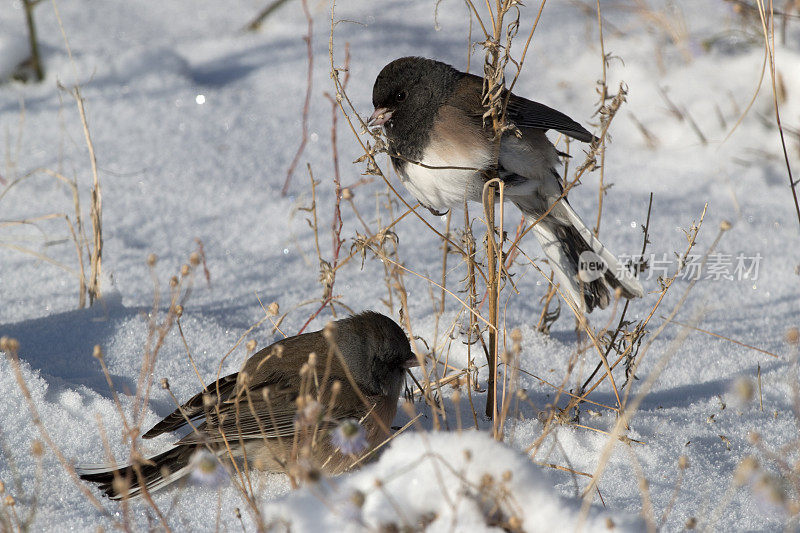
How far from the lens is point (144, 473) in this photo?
215cm

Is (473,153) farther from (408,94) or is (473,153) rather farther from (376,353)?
(376,353)

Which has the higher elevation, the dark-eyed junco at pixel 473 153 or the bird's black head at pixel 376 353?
the dark-eyed junco at pixel 473 153

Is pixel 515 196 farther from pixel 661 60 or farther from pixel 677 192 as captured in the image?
pixel 661 60

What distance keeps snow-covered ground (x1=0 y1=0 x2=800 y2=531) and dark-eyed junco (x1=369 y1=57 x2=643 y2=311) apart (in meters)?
0.28

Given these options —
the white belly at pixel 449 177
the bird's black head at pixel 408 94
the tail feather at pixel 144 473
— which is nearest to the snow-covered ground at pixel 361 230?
the tail feather at pixel 144 473

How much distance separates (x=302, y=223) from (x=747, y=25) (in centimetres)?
348

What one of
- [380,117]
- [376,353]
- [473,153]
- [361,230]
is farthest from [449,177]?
[361,230]

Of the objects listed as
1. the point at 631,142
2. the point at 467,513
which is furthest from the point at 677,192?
the point at 467,513

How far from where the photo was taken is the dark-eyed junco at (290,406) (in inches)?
82.3

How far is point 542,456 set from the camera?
2.26 meters

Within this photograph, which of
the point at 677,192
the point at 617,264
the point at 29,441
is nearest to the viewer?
the point at 29,441

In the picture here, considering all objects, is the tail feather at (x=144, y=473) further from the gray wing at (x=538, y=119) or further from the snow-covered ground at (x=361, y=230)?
the gray wing at (x=538, y=119)

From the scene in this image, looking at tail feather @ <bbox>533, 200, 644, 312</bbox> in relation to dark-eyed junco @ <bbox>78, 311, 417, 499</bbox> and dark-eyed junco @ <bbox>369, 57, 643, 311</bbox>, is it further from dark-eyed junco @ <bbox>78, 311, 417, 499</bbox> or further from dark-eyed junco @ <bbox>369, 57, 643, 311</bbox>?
dark-eyed junco @ <bbox>78, 311, 417, 499</bbox>

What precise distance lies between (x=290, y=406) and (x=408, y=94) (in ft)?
3.48
